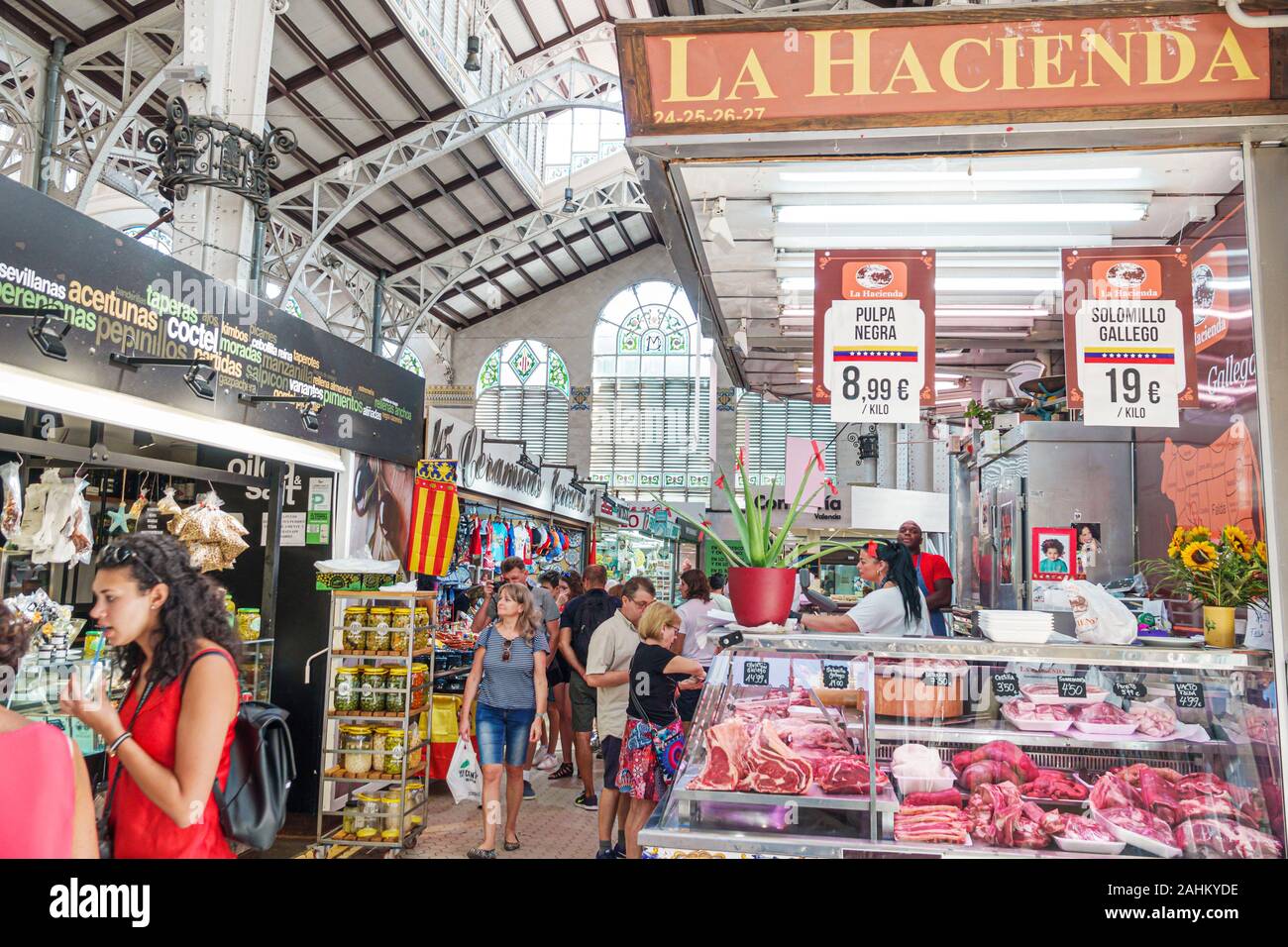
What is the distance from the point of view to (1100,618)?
298 cm

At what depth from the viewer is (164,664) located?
221cm

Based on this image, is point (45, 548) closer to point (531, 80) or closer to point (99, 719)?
point (99, 719)

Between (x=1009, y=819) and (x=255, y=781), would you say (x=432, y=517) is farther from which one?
(x=1009, y=819)

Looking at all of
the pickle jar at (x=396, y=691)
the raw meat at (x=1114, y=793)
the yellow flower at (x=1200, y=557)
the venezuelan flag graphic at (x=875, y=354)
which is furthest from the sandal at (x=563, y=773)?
the yellow flower at (x=1200, y=557)

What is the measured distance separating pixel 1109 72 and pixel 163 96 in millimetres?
12480

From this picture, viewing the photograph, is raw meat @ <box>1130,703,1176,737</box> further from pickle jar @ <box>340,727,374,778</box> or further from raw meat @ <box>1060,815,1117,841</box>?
pickle jar @ <box>340,727,374,778</box>

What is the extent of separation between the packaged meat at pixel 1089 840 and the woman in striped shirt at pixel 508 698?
3.25 metres

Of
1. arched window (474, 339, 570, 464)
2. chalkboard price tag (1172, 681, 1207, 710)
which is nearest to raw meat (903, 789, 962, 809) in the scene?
chalkboard price tag (1172, 681, 1207, 710)

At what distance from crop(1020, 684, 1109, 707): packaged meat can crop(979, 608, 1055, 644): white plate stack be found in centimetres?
26

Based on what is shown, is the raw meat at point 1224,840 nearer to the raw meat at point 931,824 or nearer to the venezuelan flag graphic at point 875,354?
the raw meat at point 931,824

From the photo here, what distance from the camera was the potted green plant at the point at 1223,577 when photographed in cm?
296

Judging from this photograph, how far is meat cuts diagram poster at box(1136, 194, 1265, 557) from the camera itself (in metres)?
4.20

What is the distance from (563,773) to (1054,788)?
5497 millimetres
